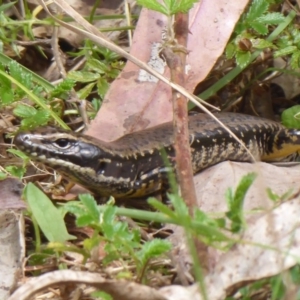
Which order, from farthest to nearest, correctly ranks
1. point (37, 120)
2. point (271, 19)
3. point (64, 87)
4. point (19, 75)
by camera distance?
point (271, 19) → point (64, 87) → point (19, 75) → point (37, 120)

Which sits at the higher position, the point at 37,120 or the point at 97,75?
the point at 97,75

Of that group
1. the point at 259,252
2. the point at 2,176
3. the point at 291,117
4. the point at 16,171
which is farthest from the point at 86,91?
the point at 259,252

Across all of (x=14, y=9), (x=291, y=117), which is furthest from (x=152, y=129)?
(x=14, y=9)

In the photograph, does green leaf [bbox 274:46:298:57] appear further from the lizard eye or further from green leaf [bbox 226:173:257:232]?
green leaf [bbox 226:173:257:232]

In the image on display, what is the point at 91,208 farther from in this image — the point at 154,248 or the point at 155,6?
the point at 155,6

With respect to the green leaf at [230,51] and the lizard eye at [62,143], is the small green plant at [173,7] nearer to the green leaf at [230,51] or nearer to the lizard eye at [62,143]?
the lizard eye at [62,143]

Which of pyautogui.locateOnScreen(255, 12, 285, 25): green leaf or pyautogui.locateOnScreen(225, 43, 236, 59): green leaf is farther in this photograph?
pyautogui.locateOnScreen(225, 43, 236, 59): green leaf

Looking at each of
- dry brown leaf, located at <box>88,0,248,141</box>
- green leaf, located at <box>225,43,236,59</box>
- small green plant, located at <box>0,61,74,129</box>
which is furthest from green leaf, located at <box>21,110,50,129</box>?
green leaf, located at <box>225,43,236,59</box>

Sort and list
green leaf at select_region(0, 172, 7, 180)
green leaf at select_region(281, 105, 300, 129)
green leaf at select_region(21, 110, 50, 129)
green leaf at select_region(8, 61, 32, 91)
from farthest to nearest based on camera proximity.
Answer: green leaf at select_region(281, 105, 300, 129)
green leaf at select_region(8, 61, 32, 91)
green leaf at select_region(21, 110, 50, 129)
green leaf at select_region(0, 172, 7, 180)
